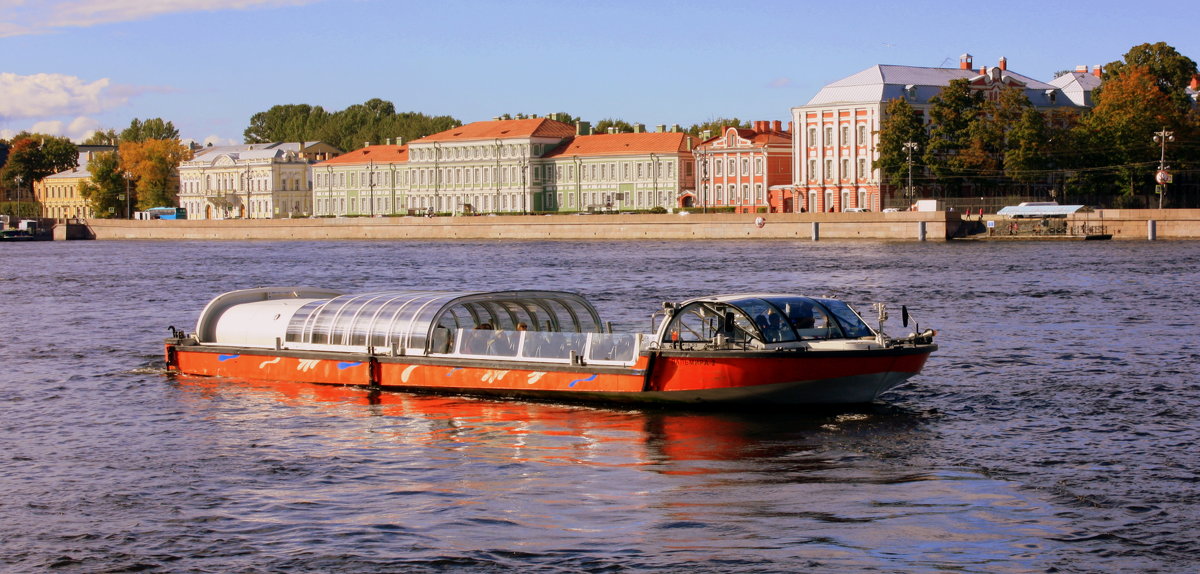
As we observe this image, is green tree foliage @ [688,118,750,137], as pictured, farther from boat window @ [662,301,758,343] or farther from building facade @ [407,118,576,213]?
boat window @ [662,301,758,343]

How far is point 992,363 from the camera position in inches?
1200

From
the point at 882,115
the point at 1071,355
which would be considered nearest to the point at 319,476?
the point at 1071,355

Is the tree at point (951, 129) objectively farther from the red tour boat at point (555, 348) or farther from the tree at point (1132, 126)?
the red tour boat at point (555, 348)

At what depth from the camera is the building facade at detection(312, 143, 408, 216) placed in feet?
512

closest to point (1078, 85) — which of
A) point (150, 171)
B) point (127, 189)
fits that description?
point (127, 189)

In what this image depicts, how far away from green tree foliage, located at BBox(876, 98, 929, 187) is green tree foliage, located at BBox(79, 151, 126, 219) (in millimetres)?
94497

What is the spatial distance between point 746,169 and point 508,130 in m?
29.7

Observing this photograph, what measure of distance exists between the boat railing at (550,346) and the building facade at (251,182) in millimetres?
141757

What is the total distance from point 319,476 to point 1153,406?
1363 cm

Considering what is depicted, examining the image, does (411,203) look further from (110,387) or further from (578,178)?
(110,387)

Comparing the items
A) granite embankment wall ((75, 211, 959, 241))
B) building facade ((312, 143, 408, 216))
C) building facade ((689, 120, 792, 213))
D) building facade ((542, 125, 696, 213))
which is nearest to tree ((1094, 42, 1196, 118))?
granite embankment wall ((75, 211, 959, 241))

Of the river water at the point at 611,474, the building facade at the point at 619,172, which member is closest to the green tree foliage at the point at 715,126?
the building facade at the point at 619,172

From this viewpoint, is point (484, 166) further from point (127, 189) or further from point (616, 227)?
point (127, 189)

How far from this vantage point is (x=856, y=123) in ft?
387
